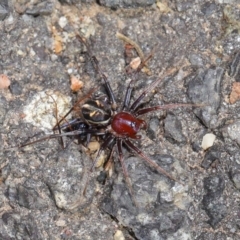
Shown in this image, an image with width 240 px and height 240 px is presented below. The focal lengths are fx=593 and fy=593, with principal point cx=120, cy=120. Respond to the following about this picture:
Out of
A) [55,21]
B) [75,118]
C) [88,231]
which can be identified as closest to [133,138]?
[75,118]

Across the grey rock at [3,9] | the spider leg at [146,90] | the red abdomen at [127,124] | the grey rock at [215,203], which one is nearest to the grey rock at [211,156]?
the grey rock at [215,203]

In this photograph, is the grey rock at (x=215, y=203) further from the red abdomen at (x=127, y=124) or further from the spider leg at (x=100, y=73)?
the spider leg at (x=100, y=73)

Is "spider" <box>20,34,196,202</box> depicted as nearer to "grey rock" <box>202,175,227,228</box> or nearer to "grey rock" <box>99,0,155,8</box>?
"grey rock" <box>99,0,155,8</box>

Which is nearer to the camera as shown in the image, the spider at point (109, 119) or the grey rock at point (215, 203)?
the grey rock at point (215, 203)

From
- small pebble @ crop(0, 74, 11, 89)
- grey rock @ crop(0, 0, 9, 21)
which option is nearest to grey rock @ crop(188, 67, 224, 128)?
small pebble @ crop(0, 74, 11, 89)

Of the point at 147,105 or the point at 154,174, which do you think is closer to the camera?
the point at 154,174

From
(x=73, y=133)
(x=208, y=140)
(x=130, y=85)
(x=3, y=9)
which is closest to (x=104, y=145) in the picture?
(x=73, y=133)

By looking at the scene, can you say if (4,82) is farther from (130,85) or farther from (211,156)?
(211,156)

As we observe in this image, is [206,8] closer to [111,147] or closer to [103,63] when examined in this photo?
[103,63]
